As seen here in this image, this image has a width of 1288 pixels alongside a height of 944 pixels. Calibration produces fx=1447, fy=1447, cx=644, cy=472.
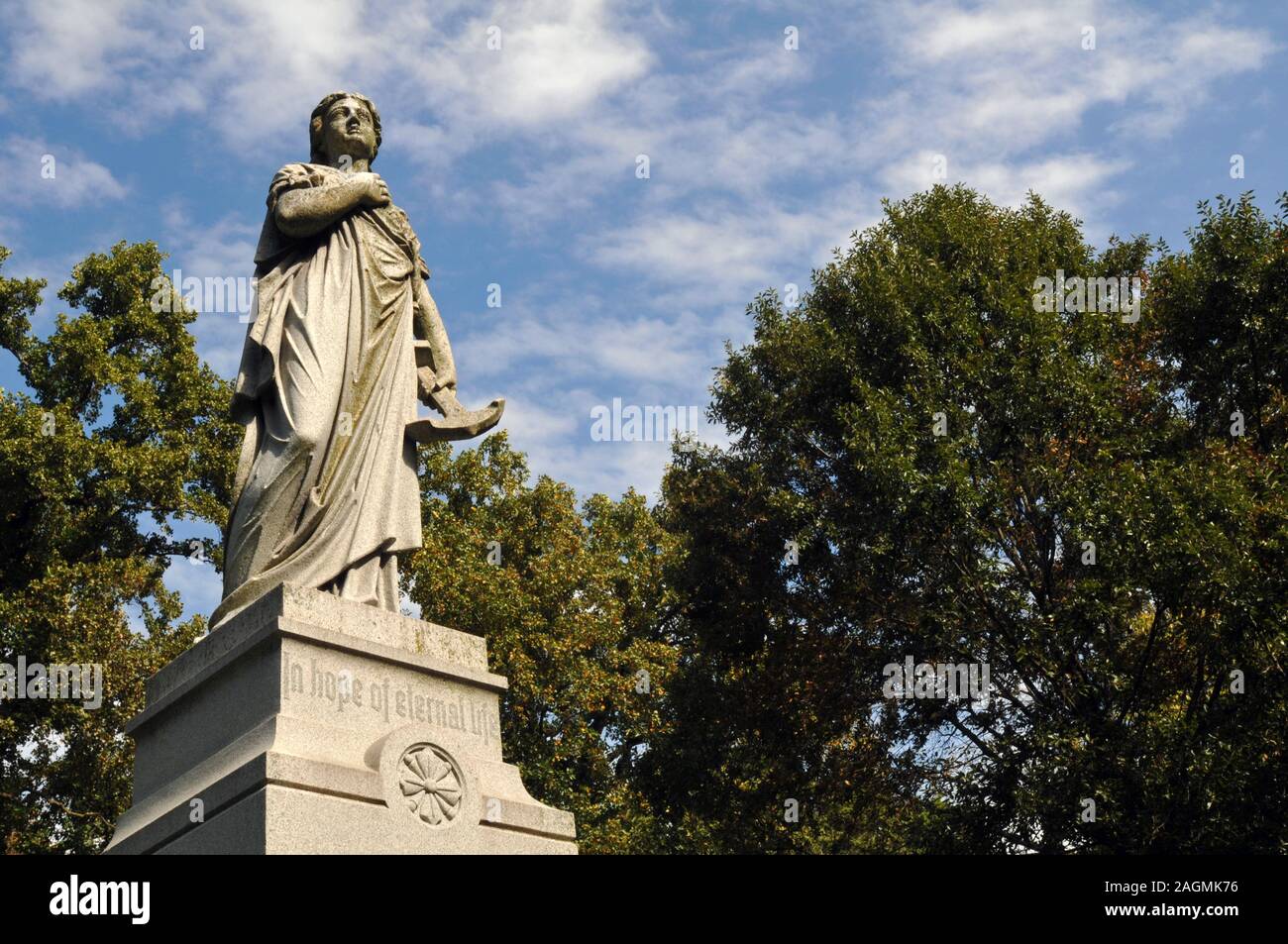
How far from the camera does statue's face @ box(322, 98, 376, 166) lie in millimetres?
9969

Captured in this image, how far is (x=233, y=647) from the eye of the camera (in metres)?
7.93

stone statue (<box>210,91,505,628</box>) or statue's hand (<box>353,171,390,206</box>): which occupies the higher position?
statue's hand (<box>353,171,390,206</box>)

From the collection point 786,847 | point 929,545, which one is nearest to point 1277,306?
point 929,545

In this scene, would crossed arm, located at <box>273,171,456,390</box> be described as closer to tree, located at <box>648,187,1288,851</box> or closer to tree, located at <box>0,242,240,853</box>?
tree, located at <box>648,187,1288,851</box>

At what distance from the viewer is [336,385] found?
898 centimetres

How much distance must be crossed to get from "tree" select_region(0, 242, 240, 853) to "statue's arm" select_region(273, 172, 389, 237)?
43.2 ft

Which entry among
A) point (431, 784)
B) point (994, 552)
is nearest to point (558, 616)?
point (994, 552)

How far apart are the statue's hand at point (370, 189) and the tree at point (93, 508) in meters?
13.2

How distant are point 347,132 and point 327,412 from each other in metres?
2.28

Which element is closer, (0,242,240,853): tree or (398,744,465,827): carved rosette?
(398,744,465,827): carved rosette

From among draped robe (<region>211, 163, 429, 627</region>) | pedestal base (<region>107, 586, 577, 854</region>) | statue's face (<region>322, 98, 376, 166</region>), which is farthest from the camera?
statue's face (<region>322, 98, 376, 166</region>)

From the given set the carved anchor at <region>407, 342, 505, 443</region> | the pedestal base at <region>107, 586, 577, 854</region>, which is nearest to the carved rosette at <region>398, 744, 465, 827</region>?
the pedestal base at <region>107, 586, 577, 854</region>

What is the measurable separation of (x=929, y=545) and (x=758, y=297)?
6526 millimetres

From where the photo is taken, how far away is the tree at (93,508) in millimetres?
21297
